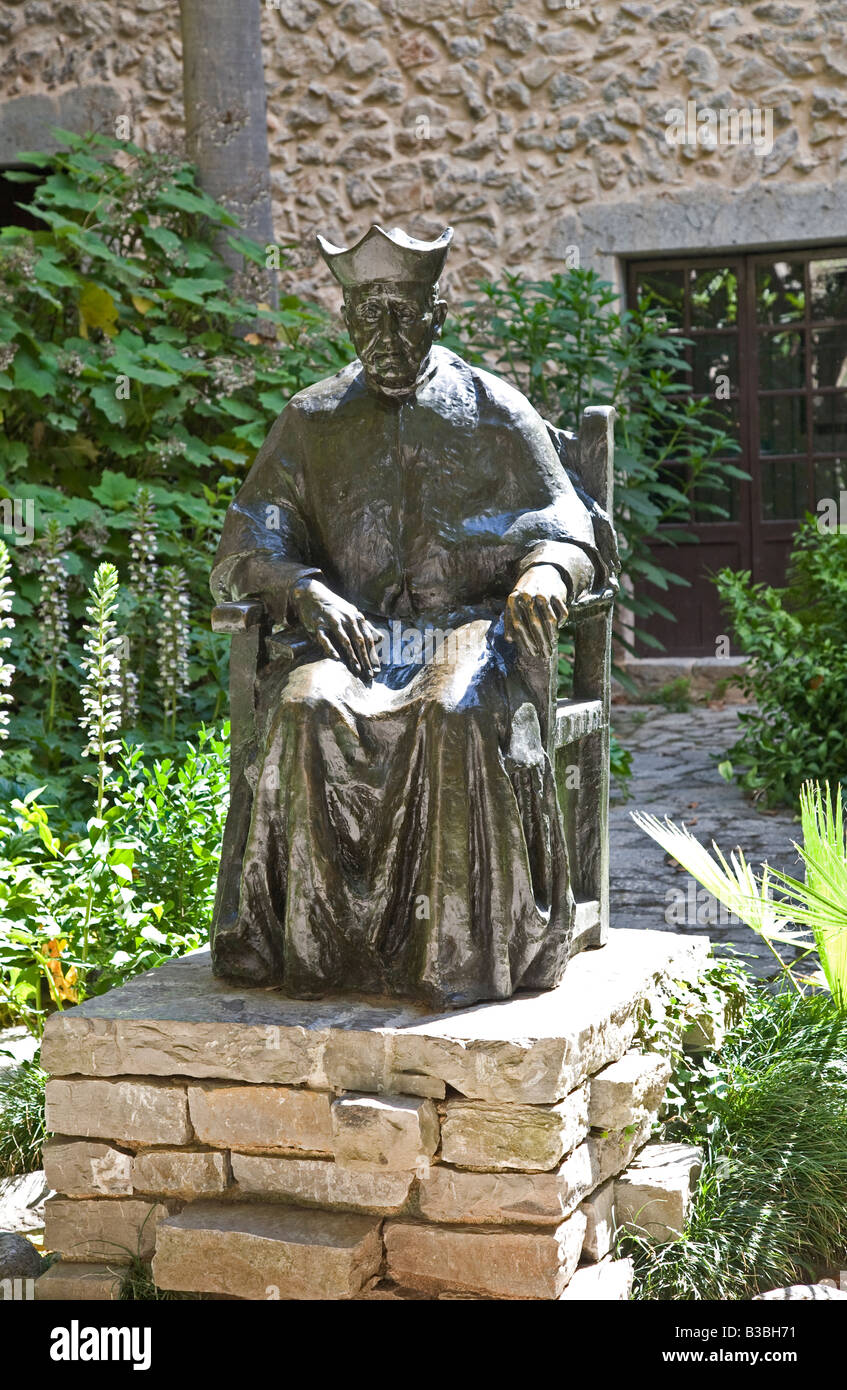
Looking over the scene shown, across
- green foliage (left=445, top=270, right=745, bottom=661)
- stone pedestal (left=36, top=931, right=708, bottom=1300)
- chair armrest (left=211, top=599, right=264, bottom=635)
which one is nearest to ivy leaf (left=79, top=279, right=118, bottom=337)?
green foliage (left=445, top=270, right=745, bottom=661)

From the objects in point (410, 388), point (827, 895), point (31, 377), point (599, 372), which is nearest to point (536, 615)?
point (410, 388)

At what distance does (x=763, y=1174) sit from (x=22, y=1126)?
1.46 metres

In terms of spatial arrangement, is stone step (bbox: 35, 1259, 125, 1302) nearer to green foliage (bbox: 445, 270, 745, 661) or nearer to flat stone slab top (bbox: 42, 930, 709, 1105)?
flat stone slab top (bbox: 42, 930, 709, 1105)

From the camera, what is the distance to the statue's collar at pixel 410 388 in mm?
2906

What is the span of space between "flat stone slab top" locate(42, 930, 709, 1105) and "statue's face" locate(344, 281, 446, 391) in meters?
1.15

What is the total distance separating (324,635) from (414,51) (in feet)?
20.7

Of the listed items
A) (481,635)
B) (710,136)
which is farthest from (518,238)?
(481,635)

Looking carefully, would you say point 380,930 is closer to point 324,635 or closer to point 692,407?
point 324,635

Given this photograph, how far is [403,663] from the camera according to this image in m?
2.84

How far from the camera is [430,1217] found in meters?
2.46

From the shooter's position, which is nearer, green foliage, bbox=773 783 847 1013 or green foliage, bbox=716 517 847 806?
green foliage, bbox=773 783 847 1013

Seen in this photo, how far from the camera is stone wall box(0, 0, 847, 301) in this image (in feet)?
25.8

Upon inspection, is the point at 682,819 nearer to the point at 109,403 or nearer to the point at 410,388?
the point at 109,403

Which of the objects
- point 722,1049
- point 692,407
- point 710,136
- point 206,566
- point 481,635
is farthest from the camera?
point 710,136
